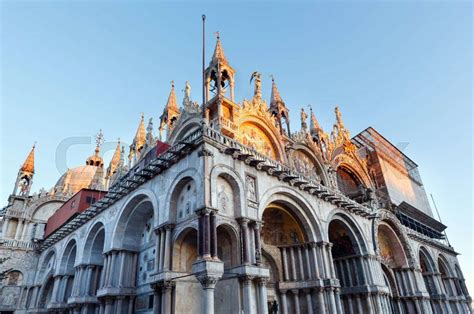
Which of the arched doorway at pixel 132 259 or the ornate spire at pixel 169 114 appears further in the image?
the ornate spire at pixel 169 114

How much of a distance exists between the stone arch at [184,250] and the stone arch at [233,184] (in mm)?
2138

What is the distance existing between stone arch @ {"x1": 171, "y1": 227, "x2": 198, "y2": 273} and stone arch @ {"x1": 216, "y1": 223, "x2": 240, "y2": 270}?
1267mm

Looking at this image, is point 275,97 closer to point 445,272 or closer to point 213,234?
point 213,234

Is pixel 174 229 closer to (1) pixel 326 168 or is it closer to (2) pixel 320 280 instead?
(2) pixel 320 280

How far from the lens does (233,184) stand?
15336 mm

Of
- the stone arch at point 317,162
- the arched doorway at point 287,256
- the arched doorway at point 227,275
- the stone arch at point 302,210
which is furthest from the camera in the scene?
the stone arch at point 317,162

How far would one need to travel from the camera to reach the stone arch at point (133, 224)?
1944 centimetres

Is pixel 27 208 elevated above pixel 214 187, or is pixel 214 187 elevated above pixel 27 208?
pixel 27 208

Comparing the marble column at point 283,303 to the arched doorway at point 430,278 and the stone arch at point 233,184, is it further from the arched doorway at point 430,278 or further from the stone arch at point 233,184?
the arched doorway at point 430,278

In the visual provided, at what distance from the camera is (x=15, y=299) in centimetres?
3020

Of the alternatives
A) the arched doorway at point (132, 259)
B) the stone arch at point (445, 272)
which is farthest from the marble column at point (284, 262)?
the stone arch at point (445, 272)

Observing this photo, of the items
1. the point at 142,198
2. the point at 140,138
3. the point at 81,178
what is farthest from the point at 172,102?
the point at 81,178

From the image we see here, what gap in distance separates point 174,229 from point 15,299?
85.1 ft

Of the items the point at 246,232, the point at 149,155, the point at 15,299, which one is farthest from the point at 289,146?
the point at 15,299
